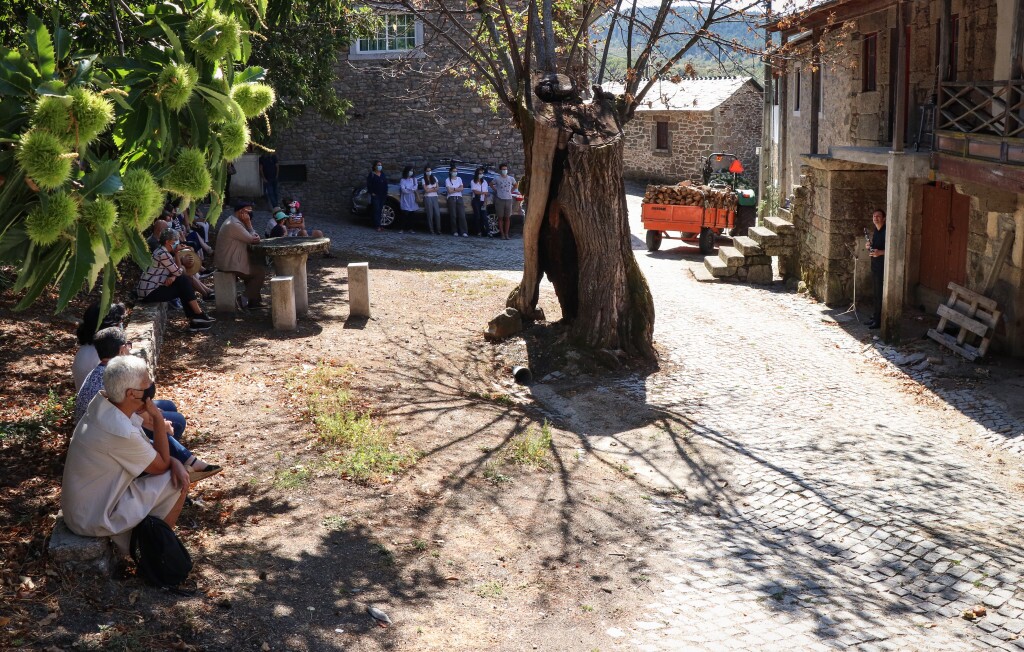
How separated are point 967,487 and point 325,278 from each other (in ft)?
34.9

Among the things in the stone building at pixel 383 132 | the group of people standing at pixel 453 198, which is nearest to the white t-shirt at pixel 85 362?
the group of people standing at pixel 453 198

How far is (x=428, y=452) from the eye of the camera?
27.4ft

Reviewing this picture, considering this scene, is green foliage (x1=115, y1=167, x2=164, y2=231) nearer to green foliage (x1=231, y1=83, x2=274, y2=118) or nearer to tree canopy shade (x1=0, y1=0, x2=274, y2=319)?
tree canopy shade (x1=0, y1=0, x2=274, y2=319)

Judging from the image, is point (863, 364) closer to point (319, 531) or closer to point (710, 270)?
point (710, 270)

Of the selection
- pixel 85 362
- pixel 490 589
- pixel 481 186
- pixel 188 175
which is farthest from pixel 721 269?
pixel 188 175

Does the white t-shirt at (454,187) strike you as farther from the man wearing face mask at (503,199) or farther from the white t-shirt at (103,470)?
the white t-shirt at (103,470)

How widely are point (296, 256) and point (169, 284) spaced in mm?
1968

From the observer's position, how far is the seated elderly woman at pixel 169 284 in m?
10.7

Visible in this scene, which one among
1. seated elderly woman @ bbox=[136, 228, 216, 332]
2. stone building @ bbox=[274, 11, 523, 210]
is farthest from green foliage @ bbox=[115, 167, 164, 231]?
stone building @ bbox=[274, 11, 523, 210]

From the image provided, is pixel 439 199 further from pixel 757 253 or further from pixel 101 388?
pixel 101 388

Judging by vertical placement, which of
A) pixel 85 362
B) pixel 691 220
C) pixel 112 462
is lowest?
pixel 112 462

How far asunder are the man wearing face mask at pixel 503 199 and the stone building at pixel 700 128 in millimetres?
10809

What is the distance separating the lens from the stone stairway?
16.9m

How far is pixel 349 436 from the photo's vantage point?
26.9ft
